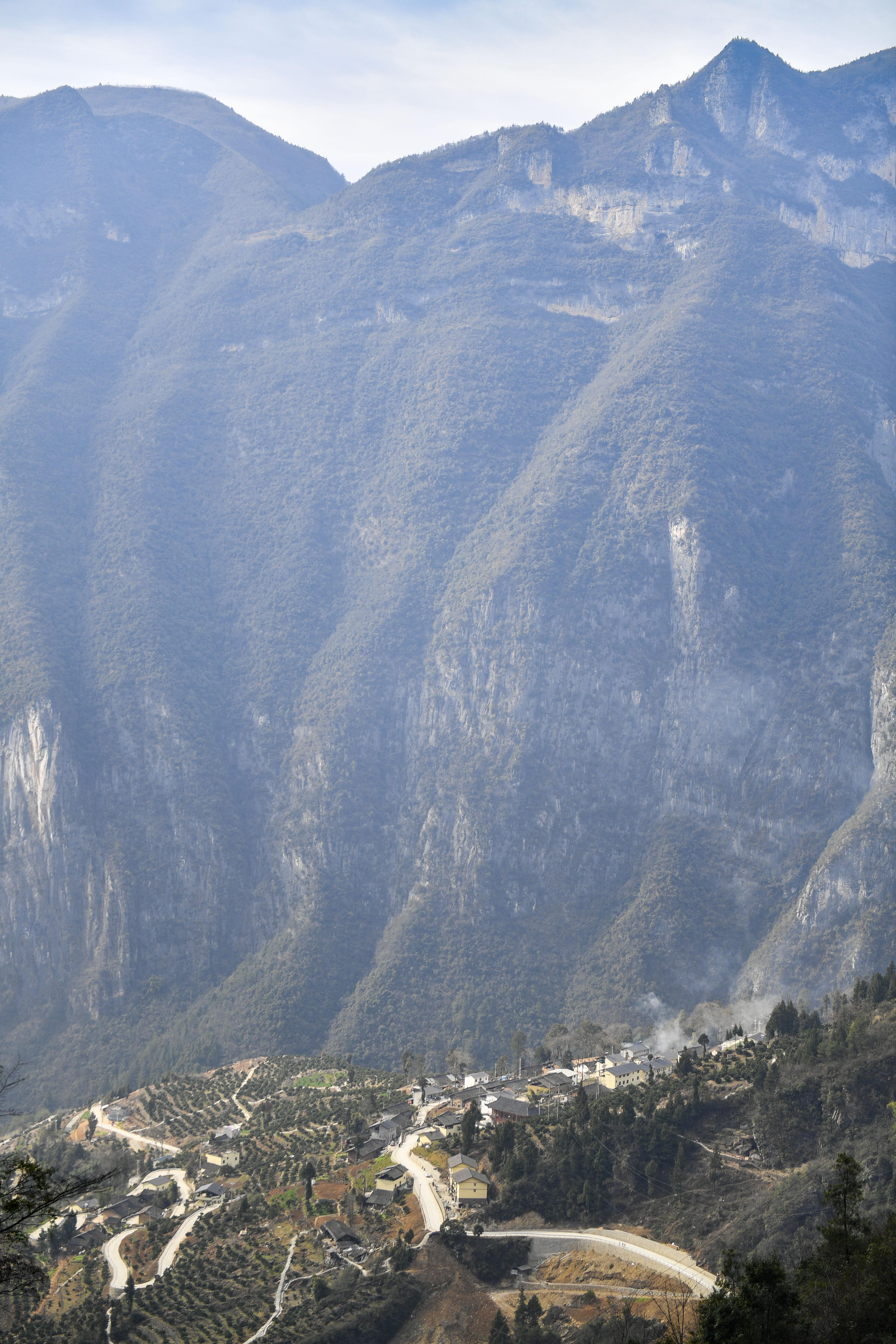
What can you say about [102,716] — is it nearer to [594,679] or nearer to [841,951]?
[594,679]

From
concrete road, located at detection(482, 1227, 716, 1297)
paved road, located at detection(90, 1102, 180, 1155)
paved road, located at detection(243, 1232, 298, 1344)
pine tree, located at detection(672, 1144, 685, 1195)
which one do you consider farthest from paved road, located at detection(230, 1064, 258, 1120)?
pine tree, located at detection(672, 1144, 685, 1195)

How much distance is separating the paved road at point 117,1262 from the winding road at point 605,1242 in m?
19.1

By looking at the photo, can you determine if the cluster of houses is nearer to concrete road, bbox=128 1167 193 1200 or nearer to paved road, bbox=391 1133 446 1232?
paved road, bbox=391 1133 446 1232

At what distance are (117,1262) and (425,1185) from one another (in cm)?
2093

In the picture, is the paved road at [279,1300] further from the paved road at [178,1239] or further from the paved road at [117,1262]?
the paved road at [117,1262]

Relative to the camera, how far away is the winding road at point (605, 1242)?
61.4 metres

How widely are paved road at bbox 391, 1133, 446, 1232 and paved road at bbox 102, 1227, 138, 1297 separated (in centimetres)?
1887

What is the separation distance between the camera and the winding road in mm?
61375

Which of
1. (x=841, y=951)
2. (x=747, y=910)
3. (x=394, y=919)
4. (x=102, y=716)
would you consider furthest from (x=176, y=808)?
(x=841, y=951)

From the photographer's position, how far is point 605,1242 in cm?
6662

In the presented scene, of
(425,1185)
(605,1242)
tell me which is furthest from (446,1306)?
(425,1185)

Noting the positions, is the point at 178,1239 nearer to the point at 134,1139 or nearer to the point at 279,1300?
the point at 279,1300

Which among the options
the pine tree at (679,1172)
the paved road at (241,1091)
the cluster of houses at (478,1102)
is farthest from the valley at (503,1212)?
the paved road at (241,1091)

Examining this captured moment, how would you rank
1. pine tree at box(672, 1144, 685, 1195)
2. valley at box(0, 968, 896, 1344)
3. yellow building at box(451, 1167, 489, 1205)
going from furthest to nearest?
1. yellow building at box(451, 1167, 489, 1205)
2. pine tree at box(672, 1144, 685, 1195)
3. valley at box(0, 968, 896, 1344)
